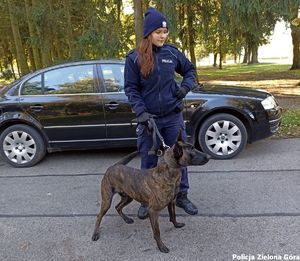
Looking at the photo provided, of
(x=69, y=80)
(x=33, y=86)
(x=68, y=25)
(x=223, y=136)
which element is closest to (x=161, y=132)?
(x=223, y=136)

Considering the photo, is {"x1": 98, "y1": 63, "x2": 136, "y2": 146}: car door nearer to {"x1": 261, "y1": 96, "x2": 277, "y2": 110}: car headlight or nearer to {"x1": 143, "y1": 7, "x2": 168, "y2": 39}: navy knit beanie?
{"x1": 261, "y1": 96, "x2": 277, "y2": 110}: car headlight

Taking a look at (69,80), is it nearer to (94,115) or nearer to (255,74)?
(94,115)

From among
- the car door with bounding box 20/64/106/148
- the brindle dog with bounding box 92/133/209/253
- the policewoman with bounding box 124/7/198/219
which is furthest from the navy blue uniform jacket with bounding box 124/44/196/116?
the car door with bounding box 20/64/106/148

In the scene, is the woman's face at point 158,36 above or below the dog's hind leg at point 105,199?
above

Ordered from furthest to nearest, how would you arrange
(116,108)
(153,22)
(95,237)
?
(116,108) → (95,237) → (153,22)

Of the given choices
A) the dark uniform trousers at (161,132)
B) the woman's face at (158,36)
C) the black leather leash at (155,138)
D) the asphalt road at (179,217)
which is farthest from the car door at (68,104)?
the woman's face at (158,36)

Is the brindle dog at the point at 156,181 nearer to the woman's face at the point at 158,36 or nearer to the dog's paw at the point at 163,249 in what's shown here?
the dog's paw at the point at 163,249

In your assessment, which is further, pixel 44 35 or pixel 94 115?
pixel 44 35

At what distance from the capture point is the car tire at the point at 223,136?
5.41 m

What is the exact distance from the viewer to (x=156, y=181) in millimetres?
3135

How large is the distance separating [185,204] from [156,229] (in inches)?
32.5

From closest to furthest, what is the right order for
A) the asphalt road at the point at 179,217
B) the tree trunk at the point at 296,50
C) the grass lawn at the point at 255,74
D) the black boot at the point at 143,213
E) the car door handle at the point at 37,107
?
the asphalt road at the point at 179,217 → the black boot at the point at 143,213 → the car door handle at the point at 37,107 → the grass lawn at the point at 255,74 → the tree trunk at the point at 296,50

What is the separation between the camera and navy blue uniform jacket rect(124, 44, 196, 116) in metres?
3.42

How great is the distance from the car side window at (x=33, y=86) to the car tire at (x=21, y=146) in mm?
537
